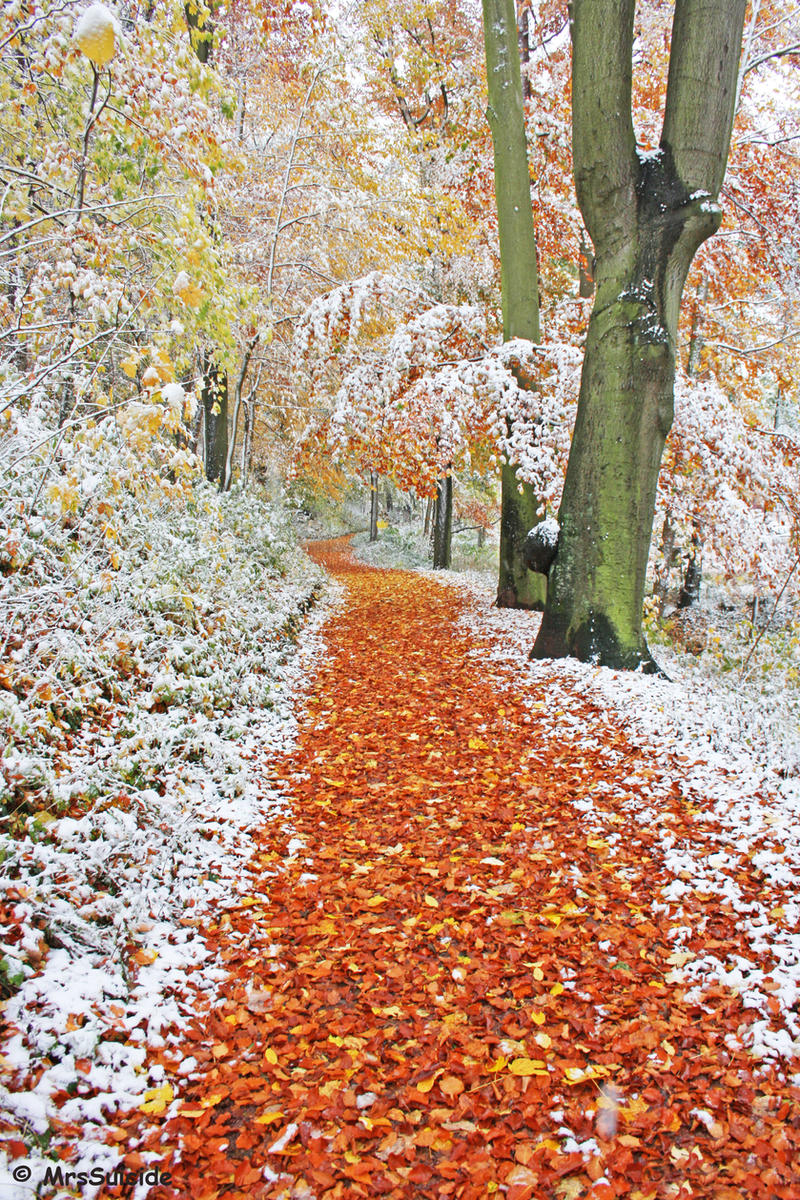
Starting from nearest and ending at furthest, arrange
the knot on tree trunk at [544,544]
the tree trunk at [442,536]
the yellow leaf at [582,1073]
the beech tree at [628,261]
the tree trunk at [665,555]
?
the yellow leaf at [582,1073] → the beech tree at [628,261] → the knot on tree trunk at [544,544] → the tree trunk at [665,555] → the tree trunk at [442,536]

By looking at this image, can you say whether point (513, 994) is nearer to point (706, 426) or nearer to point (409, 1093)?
point (409, 1093)

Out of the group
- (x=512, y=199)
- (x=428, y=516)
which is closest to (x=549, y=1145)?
(x=512, y=199)

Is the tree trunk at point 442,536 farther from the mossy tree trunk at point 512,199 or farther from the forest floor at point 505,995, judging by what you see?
the forest floor at point 505,995

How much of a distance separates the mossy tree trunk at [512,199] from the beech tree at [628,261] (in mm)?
2505

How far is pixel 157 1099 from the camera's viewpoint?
83.4 inches

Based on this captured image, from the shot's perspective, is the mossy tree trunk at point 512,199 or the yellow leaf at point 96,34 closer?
the yellow leaf at point 96,34

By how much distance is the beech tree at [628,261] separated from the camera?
209 inches

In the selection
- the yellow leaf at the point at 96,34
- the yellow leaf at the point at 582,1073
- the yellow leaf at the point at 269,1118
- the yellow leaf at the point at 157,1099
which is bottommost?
the yellow leaf at the point at 269,1118

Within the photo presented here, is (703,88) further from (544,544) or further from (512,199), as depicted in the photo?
(544,544)

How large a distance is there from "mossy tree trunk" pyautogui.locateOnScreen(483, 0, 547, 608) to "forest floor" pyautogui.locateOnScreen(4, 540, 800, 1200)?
4.94 m

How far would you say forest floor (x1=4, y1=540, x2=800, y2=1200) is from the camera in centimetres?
195

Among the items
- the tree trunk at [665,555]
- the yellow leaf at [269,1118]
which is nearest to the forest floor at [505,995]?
the yellow leaf at [269,1118]

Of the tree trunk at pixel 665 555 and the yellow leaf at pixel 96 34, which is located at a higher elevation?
the yellow leaf at pixel 96 34

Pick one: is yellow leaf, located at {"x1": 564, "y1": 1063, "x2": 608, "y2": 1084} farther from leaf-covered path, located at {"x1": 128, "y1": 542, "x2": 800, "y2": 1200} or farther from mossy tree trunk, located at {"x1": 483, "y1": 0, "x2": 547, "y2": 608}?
mossy tree trunk, located at {"x1": 483, "y1": 0, "x2": 547, "y2": 608}
